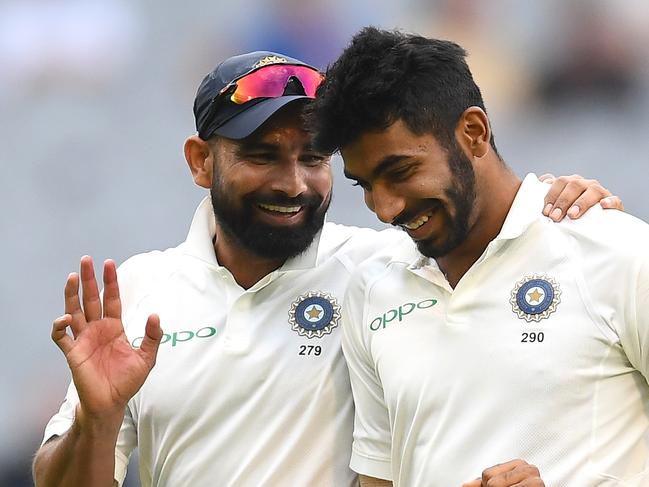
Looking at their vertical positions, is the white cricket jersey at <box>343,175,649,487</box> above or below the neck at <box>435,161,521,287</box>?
below

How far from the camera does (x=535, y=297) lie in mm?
2428

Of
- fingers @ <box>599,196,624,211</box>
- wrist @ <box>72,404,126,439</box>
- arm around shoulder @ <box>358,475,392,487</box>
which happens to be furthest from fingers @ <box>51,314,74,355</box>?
fingers @ <box>599,196,624,211</box>

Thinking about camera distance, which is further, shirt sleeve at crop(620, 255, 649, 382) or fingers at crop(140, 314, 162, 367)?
fingers at crop(140, 314, 162, 367)

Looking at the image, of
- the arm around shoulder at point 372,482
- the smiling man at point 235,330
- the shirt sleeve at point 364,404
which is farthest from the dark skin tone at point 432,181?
the arm around shoulder at point 372,482

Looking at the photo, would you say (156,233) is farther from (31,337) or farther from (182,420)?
(182,420)

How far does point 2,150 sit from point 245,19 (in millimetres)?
1287

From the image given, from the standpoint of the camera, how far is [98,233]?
560cm

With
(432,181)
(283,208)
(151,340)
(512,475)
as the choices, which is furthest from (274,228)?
(512,475)

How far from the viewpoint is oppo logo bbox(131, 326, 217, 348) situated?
284 centimetres

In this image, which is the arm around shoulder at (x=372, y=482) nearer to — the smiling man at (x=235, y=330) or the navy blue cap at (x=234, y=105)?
the smiling man at (x=235, y=330)

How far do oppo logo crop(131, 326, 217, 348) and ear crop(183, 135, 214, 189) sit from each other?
405 mm

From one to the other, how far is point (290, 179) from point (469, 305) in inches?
22.1

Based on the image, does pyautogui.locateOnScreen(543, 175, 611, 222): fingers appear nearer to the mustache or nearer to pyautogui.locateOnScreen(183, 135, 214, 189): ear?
the mustache

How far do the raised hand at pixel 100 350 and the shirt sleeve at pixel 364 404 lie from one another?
0.41 m
